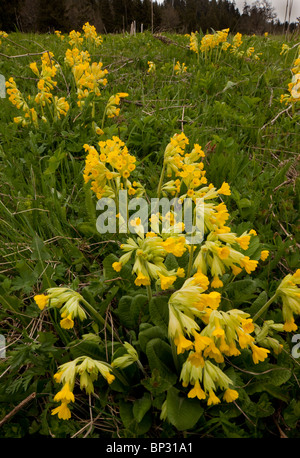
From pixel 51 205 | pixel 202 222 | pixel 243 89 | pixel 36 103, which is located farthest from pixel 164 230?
pixel 243 89

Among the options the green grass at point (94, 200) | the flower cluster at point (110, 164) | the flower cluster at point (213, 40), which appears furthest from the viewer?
the flower cluster at point (213, 40)

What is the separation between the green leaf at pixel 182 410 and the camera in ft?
4.41

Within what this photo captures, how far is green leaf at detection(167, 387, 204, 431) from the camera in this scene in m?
1.34

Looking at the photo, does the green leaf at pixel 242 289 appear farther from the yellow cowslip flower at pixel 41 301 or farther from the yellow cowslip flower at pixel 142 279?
the yellow cowslip flower at pixel 41 301

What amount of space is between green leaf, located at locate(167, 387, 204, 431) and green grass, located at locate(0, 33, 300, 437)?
0.23ft

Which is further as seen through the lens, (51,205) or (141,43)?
(141,43)

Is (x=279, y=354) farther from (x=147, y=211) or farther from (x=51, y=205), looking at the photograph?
(x=51, y=205)

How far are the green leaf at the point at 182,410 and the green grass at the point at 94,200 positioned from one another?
0.07 m

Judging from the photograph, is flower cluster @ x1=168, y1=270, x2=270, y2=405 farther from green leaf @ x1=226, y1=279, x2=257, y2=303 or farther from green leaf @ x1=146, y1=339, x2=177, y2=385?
green leaf @ x1=226, y1=279, x2=257, y2=303

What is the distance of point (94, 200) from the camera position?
8.24 feet

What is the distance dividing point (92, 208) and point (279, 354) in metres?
1.43

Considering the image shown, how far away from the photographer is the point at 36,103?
3.36 metres

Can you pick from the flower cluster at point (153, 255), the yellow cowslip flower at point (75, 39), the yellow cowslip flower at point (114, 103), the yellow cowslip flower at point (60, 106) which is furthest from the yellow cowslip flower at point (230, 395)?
the yellow cowslip flower at point (75, 39)

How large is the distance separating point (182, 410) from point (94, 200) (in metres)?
1.57
